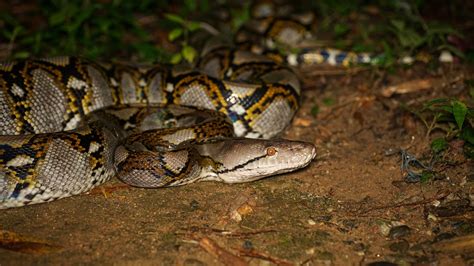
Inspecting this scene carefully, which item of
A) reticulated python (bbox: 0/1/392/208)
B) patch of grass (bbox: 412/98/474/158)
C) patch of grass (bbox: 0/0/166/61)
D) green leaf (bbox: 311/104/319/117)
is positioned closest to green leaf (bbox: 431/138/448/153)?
patch of grass (bbox: 412/98/474/158)

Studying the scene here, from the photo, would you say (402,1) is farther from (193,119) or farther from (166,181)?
(166,181)

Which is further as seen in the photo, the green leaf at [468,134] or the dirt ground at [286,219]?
the green leaf at [468,134]

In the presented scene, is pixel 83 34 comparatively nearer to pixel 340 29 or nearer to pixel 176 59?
pixel 176 59

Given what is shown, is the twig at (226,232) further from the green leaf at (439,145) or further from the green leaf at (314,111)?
the green leaf at (314,111)

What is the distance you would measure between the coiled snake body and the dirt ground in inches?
9.4

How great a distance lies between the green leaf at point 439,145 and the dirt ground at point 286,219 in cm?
14

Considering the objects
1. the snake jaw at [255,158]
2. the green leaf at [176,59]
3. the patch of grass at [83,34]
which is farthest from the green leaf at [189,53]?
the snake jaw at [255,158]

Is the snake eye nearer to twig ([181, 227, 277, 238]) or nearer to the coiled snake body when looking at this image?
the coiled snake body

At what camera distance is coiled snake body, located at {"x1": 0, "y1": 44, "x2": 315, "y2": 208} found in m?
5.10

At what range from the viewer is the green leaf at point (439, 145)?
5555 mm

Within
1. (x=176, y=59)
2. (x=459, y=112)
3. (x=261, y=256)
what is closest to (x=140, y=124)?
(x=176, y=59)

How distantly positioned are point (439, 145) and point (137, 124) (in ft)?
11.7

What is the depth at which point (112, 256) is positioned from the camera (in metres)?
4.21

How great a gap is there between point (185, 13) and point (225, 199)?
185 inches
